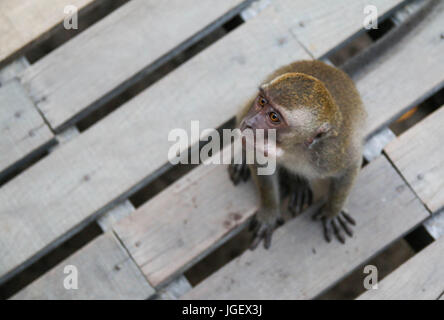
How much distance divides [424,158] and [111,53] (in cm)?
181

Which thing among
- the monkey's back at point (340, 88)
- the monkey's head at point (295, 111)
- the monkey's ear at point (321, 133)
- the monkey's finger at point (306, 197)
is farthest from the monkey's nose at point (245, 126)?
the monkey's finger at point (306, 197)

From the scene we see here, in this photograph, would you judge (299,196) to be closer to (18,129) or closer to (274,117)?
(274,117)

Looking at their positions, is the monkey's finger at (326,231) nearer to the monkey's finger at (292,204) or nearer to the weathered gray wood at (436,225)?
the monkey's finger at (292,204)

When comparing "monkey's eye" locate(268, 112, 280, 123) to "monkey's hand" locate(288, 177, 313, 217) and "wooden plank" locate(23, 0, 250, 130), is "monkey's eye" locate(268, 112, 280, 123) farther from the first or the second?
"wooden plank" locate(23, 0, 250, 130)

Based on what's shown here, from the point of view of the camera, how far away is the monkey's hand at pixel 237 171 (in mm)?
2580

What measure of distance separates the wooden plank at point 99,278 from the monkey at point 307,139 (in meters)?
0.66

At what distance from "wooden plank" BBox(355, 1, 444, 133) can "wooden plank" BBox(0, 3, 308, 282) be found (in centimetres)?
43

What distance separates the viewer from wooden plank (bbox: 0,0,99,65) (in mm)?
2645

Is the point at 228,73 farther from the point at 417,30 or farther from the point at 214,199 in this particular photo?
the point at 417,30

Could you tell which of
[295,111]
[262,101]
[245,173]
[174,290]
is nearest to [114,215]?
[174,290]

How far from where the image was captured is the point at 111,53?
269 cm

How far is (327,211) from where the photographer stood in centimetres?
250
